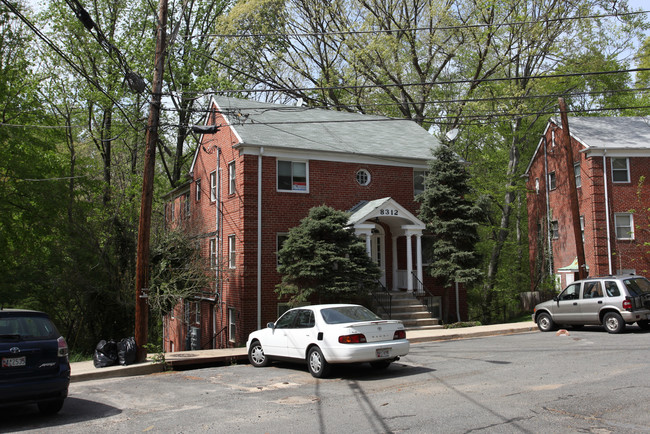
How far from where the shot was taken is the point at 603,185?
27.9m

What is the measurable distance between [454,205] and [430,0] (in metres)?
18.0

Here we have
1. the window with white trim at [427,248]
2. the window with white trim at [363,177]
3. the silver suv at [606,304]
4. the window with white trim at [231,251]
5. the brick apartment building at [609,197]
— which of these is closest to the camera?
the silver suv at [606,304]

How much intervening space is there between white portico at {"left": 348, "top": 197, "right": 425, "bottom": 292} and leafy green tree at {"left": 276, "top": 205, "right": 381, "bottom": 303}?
45.0 inches

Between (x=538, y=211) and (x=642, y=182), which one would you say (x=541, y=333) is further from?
(x=538, y=211)

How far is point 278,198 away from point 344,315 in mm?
10255

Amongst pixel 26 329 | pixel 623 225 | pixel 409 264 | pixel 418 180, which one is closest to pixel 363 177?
pixel 418 180

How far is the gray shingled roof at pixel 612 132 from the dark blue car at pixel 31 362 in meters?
26.8

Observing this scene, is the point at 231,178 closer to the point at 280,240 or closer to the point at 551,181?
the point at 280,240

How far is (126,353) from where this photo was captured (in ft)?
43.3

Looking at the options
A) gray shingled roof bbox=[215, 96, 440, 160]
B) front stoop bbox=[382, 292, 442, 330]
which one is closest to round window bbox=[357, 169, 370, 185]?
gray shingled roof bbox=[215, 96, 440, 160]

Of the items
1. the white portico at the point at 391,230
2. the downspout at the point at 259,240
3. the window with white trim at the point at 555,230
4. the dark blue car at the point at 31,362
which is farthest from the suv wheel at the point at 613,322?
the window with white trim at the point at 555,230

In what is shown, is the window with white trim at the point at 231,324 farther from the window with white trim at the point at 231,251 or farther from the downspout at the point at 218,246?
the window with white trim at the point at 231,251

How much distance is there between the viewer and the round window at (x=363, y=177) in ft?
74.9

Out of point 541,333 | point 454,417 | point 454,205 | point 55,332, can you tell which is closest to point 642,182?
point 454,205
